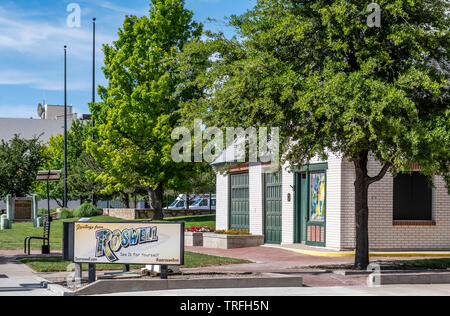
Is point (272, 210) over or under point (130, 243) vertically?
over

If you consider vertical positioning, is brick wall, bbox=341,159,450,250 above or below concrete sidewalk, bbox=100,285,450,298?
above

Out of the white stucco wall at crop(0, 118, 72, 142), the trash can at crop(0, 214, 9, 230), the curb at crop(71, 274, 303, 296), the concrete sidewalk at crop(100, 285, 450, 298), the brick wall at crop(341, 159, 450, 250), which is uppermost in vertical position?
the white stucco wall at crop(0, 118, 72, 142)

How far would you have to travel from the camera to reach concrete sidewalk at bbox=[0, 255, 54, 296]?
1217 cm

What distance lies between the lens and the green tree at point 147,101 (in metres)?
31.7

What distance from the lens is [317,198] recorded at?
21.8 metres

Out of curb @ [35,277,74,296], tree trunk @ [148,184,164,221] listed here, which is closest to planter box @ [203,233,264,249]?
tree trunk @ [148,184,164,221]

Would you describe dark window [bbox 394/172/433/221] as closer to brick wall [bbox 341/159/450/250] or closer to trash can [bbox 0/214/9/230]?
brick wall [bbox 341/159/450/250]

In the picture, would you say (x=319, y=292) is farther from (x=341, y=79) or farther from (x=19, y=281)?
(x=19, y=281)

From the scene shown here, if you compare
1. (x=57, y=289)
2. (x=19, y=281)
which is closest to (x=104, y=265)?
(x=19, y=281)

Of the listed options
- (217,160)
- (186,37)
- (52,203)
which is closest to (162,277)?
(217,160)

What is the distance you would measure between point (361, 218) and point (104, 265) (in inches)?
268

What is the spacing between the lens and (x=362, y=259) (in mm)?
15719

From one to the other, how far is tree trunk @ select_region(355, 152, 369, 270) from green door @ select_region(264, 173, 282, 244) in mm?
7926

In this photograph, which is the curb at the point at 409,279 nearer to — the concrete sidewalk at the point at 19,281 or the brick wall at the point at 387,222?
the brick wall at the point at 387,222
